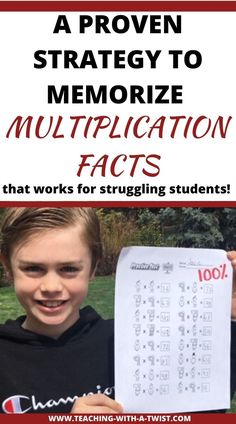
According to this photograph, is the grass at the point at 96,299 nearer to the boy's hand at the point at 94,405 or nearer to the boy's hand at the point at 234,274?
the boy's hand at the point at 94,405

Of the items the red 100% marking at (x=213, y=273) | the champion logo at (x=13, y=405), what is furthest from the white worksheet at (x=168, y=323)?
the champion logo at (x=13, y=405)

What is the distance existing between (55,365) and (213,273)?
0.65 metres

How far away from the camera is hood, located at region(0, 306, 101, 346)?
2.49 m

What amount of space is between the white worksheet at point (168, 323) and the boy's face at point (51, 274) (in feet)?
0.47

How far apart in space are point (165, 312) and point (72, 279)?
1.17 feet

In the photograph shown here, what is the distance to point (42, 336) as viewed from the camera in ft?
8.20

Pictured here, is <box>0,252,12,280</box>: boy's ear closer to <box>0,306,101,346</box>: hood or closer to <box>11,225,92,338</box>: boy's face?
<box>11,225,92,338</box>: boy's face

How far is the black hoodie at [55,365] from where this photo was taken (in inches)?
97.6

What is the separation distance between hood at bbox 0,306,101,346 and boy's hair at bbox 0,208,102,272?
0.27 metres

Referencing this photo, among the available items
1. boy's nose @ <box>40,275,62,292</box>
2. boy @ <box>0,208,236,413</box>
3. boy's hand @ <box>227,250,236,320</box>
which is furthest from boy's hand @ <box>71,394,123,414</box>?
boy's hand @ <box>227,250,236,320</box>

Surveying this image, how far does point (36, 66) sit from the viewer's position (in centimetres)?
242

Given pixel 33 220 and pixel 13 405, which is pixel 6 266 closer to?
pixel 33 220

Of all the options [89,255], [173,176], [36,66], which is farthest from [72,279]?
[36,66]

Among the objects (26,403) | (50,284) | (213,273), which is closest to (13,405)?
(26,403)
